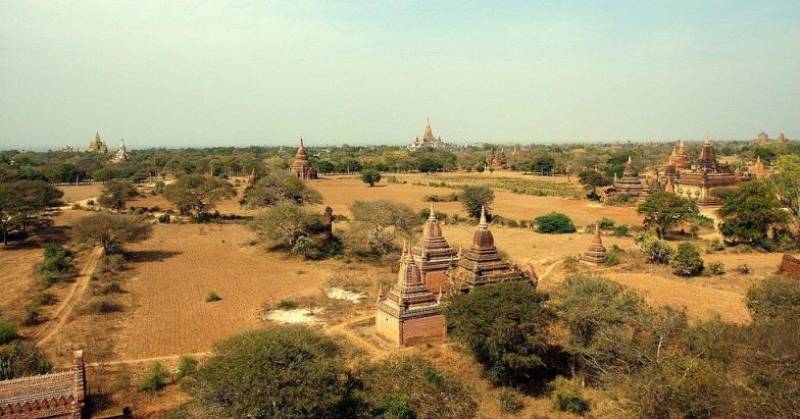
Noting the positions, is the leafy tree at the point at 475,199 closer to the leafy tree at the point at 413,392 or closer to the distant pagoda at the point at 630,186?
the distant pagoda at the point at 630,186

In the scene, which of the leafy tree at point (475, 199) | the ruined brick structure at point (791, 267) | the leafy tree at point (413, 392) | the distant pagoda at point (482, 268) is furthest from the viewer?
the leafy tree at point (475, 199)

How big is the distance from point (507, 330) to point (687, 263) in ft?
57.6

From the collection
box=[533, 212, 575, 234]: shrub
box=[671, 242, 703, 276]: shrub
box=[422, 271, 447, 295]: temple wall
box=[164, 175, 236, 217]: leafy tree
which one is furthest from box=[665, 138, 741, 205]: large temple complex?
box=[164, 175, 236, 217]: leafy tree

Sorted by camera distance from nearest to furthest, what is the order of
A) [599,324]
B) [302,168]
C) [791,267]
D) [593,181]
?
[599,324] → [791,267] → [593,181] → [302,168]

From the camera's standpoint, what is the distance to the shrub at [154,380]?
17.4 metres

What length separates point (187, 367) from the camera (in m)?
18.3

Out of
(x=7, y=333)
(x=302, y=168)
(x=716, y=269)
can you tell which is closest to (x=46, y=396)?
(x=7, y=333)

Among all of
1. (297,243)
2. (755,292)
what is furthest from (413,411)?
(297,243)

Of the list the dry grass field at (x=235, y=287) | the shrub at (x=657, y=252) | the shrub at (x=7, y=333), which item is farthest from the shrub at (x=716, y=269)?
the shrub at (x=7, y=333)

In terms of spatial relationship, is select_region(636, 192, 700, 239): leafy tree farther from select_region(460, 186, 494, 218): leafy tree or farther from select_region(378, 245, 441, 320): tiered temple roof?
select_region(378, 245, 441, 320): tiered temple roof

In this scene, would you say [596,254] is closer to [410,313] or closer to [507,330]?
[410,313]

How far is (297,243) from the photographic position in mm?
37344

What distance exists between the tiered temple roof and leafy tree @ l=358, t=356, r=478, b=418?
245cm

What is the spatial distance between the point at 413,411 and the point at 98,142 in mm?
152134
